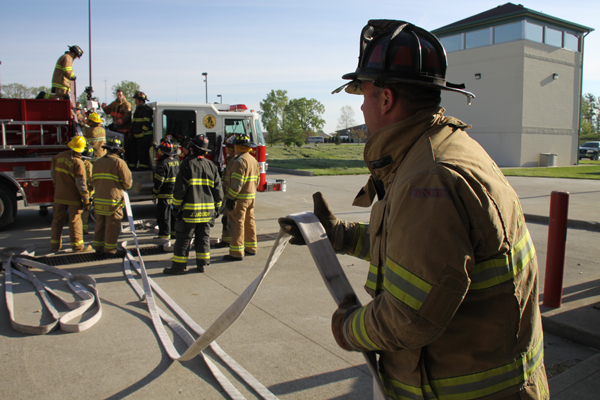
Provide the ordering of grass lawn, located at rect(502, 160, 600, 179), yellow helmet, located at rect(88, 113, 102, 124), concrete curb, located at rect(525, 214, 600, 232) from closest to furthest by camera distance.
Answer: yellow helmet, located at rect(88, 113, 102, 124) → concrete curb, located at rect(525, 214, 600, 232) → grass lawn, located at rect(502, 160, 600, 179)

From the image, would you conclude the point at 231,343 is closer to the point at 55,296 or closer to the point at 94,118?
the point at 55,296

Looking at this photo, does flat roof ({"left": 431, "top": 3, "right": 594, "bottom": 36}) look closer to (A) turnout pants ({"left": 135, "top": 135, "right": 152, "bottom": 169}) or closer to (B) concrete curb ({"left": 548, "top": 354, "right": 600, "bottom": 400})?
(A) turnout pants ({"left": 135, "top": 135, "right": 152, "bottom": 169})

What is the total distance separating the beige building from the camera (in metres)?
28.6

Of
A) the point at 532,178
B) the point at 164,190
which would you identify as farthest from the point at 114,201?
the point at 532,178

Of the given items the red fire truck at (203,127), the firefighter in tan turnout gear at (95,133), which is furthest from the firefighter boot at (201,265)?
the red fire truck at (203,127)

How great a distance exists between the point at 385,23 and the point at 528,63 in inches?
1232

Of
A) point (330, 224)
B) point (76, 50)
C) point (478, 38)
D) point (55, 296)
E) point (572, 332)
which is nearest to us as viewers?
point (330, 224)

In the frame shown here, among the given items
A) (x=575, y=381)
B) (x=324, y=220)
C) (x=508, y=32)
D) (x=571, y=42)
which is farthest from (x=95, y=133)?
(x=571, y=42)

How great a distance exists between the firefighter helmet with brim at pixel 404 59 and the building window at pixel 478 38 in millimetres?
32227

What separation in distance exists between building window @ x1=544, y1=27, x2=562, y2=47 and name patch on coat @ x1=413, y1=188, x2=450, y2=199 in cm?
3396

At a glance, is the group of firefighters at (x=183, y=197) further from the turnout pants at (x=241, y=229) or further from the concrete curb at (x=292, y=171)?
the concrete curb at (x=292, y=171)

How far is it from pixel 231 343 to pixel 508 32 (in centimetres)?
3136

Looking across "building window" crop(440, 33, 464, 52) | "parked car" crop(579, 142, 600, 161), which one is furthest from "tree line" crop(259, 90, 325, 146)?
"parked car" crop(579, 142, 600, 161)

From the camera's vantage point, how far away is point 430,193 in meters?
1.27
